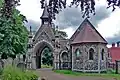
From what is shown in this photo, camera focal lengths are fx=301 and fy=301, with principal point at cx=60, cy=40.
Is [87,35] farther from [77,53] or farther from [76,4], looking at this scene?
[76,4]

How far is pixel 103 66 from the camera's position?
41.8 m

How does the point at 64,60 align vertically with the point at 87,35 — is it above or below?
below

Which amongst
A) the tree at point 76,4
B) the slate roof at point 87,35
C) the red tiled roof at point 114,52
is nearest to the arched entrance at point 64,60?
the slate roof at point 87,35

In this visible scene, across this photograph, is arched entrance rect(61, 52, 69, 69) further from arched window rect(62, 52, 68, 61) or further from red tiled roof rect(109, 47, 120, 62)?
red tiled roof rect(109, 47, 120, 62)

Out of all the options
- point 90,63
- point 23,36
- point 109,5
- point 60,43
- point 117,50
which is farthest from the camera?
point 117,50

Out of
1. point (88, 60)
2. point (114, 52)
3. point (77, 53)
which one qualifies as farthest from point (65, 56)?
point (114, 52)

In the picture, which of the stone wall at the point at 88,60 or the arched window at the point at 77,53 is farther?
the arched window at the point at 77,53

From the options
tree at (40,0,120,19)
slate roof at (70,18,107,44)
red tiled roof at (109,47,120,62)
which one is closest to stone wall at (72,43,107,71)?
slate roof at (70,18,107,44)

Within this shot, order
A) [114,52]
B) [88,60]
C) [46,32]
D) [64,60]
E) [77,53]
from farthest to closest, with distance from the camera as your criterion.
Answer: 1. [114,52]
2. [46,32]
3. [64,60]
4. [77,53]
5. [88,60]

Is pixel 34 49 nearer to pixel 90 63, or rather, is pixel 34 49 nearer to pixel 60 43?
pixel 60 43

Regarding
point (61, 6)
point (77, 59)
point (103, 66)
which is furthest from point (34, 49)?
point (61, 6)

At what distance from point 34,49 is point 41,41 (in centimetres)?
198

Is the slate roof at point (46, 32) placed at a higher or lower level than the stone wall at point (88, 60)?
higher

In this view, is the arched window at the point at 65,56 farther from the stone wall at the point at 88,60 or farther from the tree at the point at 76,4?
the tree at the point at 76,4
